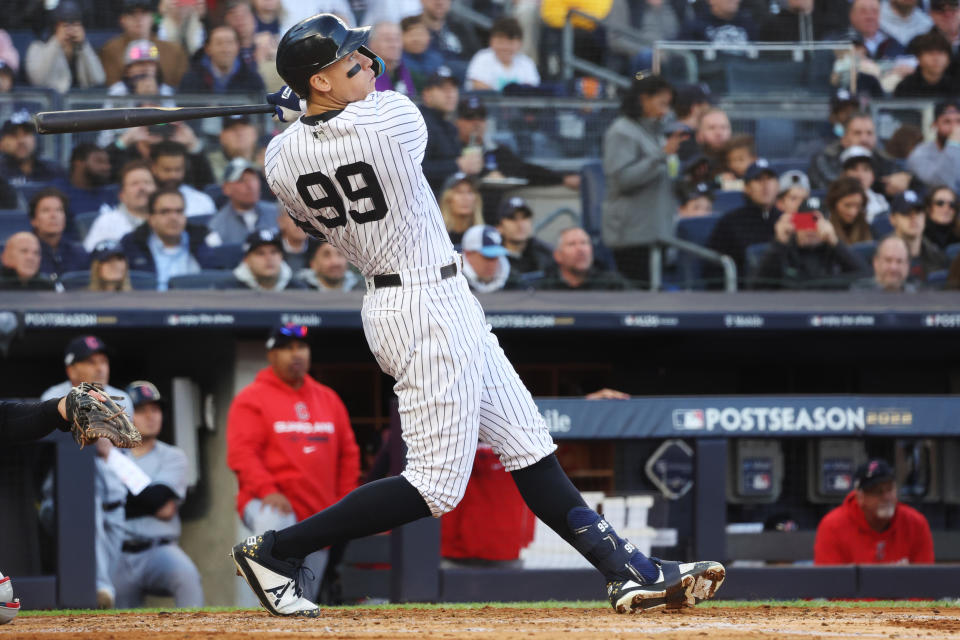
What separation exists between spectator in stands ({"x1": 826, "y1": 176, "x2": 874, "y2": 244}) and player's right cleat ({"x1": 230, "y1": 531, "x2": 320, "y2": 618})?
14.3ft

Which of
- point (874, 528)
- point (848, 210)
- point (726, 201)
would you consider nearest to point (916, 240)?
point (848, 210)

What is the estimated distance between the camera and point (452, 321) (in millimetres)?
3115

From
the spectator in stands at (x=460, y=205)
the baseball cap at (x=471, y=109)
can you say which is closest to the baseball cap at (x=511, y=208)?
the spectator in stands at (x=460, y=205)

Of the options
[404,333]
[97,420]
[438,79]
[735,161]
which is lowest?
[97,420]

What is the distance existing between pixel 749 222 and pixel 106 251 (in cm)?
318

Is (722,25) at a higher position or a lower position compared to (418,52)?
higher

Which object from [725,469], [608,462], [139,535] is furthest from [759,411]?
[139,535]

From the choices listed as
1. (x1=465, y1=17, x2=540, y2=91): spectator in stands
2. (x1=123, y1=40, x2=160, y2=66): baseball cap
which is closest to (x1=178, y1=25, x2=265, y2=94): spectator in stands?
(x1=123, y1=40, x2=160, y2=66): baseball cap

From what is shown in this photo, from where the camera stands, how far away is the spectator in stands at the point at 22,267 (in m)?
6.16

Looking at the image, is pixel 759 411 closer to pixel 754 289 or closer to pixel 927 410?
pixel 927 410

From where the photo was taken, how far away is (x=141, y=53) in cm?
706

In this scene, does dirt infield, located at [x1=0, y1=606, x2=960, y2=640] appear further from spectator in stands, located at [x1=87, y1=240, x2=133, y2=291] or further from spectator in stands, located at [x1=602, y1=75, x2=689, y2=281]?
spectator in stands, located at [x1=602, y1=75, x2=689, y2=281]

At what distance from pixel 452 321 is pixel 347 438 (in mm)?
2644

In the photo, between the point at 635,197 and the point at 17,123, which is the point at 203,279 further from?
the point at 635,197
